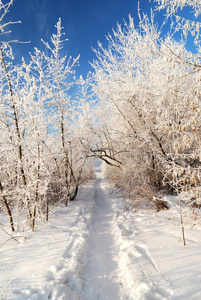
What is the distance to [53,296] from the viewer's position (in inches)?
87.1

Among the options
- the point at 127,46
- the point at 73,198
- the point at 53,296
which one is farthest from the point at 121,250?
the point at 127,46

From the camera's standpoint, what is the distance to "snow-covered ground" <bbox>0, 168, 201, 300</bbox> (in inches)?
90.6

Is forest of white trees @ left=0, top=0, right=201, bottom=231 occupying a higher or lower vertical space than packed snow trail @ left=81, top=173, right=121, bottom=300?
higher

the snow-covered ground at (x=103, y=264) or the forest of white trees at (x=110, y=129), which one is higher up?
the forest of white trees at (x=110, y=129)

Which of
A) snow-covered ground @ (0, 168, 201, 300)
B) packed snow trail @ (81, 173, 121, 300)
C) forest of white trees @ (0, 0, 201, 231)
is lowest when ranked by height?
packed snow trail @ (81, 173, 121, 300)

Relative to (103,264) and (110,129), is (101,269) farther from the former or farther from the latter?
(110,129)

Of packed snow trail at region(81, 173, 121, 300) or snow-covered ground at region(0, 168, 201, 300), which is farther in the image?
packed snow trail at region(81, 173, 121, 300)

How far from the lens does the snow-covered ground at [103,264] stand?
2.30 metres

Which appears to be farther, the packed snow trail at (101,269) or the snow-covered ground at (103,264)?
the packed snow trail at (101,269)

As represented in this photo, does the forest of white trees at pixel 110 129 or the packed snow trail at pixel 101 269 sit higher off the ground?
the forest of white trees at pixel 110 129

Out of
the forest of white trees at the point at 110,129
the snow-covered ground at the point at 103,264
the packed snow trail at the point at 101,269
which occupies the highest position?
the forest of white trees at the point at 110,129

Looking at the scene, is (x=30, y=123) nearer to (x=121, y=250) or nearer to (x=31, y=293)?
(x=31, y=293)

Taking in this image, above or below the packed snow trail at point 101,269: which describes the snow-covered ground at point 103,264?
above

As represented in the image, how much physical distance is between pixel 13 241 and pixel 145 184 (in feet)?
14.5
